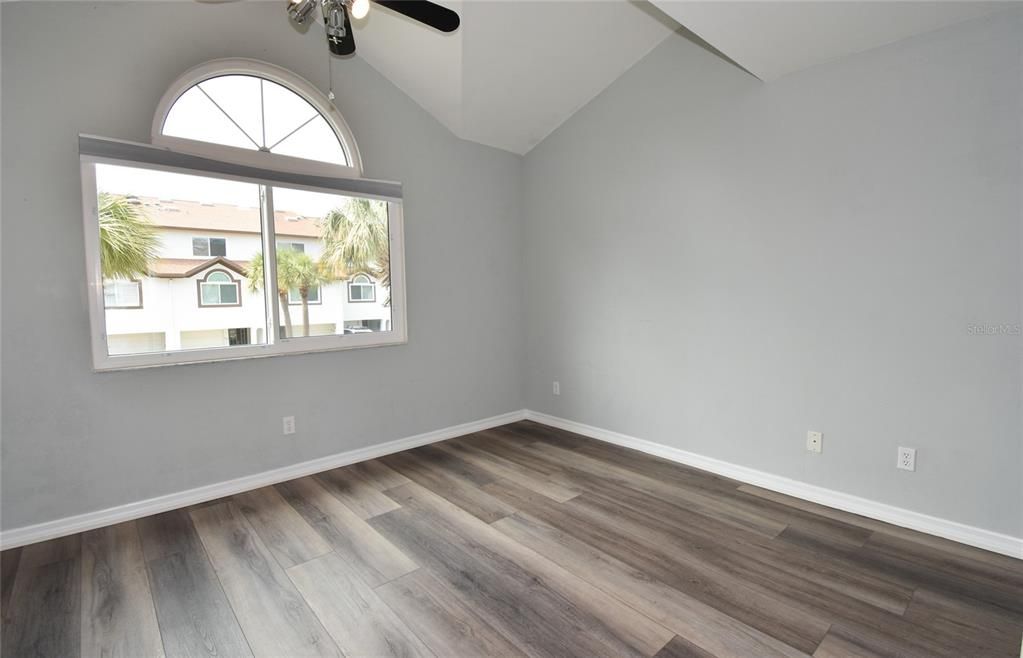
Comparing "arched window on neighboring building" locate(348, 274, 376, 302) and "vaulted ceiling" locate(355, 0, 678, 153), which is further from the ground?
"vaulted ceiling" locate(355, 0, 678, 153)

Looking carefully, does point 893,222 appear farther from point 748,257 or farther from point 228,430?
point 228,430

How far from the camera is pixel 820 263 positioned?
8.74ft

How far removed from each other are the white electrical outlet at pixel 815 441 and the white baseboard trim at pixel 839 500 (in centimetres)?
22

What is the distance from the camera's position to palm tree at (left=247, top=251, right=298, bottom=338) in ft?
9.95

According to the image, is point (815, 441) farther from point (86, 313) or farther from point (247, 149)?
point (86, 313)

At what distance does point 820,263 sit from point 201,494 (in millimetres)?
3822

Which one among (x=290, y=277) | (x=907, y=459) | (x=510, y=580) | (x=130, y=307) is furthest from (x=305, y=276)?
(x=907, y=459)

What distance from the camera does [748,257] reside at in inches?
116

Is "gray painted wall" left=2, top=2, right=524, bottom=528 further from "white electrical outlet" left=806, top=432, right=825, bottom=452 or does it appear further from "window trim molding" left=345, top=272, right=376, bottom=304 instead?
"white electrical outlet" left=806, top=432, right=825, bottom=452

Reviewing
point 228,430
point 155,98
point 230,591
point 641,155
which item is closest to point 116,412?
point 228,430

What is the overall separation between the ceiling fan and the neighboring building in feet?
4.27

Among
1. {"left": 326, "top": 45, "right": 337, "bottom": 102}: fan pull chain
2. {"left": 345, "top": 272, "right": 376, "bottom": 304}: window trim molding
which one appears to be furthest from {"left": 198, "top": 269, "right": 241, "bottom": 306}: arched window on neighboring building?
{"left": 326, "top": 45, "right": 337, "bottom": 102}: fan pull chain

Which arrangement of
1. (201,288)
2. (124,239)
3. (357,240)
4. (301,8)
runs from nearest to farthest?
(301,8), (124,239), (201,288), (357,240)

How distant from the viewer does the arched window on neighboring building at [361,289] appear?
3484 mm
